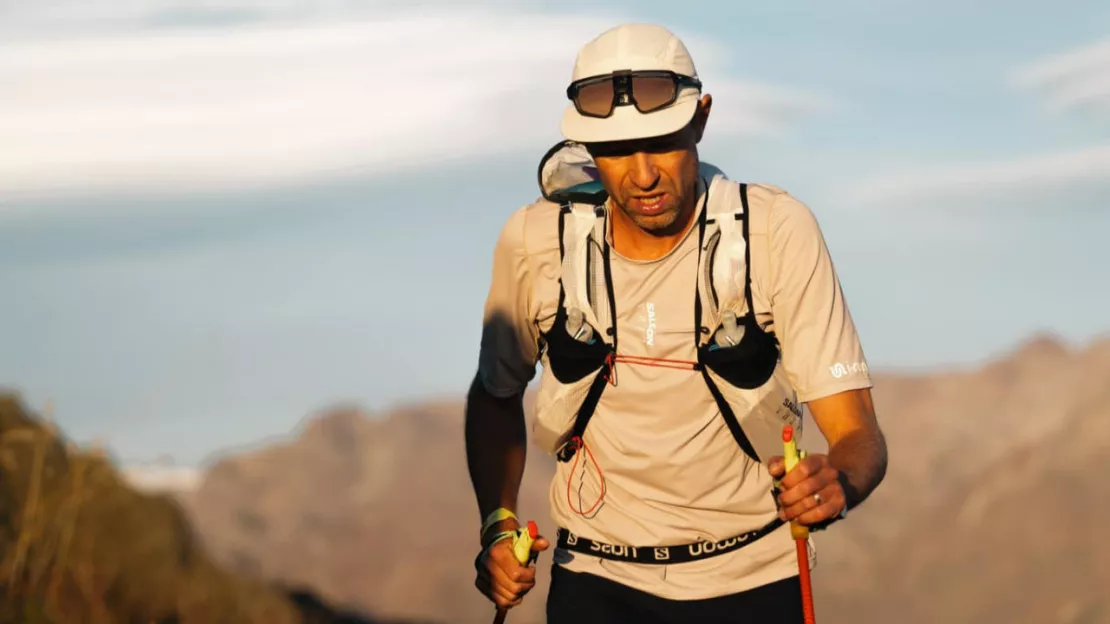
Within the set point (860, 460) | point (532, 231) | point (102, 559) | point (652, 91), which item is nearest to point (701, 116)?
point (652, 91)

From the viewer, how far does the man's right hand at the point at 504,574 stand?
629 cm

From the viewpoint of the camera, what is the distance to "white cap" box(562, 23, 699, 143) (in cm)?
634

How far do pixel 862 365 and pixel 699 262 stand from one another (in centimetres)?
65

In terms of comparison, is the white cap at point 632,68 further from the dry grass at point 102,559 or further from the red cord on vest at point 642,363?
the dry grass at point 102,559

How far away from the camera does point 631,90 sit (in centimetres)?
642

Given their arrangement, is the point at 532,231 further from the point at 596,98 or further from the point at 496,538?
the point at 496,538

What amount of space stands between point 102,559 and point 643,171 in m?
10.6

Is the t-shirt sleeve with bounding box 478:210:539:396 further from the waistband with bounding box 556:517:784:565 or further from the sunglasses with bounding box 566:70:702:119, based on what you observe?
the waistband with bounding box 556:517:784:565

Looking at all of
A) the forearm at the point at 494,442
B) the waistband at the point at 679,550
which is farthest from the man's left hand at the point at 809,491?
the forearm at the point at 494,442

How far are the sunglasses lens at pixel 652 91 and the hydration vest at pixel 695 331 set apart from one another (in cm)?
35

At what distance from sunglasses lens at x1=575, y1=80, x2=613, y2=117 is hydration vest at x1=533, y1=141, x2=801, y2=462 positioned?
318 mm

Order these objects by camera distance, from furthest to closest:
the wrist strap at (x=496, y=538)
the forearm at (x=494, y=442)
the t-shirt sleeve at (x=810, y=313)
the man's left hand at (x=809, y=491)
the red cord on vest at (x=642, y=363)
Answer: the forearm at (x=494, y=442)
the wrist strap at (x=496, y=538)
the red cord on vest at (x=642, y=363)
the t-shirt sleeve at (x=810, y=313)
the man's left hand at (x=809, y=491)

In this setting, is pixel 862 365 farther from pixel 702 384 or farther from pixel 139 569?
pixel 139 569

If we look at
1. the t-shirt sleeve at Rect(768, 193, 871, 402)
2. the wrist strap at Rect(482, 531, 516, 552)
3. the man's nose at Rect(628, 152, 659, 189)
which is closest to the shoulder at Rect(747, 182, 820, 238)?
the t-shirt sleeve at Rect(768, 193, 871, 402)
